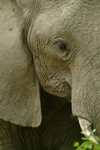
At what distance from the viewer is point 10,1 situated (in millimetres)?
3801

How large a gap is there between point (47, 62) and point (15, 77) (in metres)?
0.29

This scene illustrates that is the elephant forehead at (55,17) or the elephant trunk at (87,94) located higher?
the elephant forehead at (55,17)

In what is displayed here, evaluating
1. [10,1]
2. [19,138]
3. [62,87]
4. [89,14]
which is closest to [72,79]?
[62,87]

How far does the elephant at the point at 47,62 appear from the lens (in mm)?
3340

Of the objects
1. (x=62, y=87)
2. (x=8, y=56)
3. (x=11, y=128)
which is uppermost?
(x=8, y=56)

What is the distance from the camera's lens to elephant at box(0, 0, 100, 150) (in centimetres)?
334

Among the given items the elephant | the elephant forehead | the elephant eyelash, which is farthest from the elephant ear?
the elephant eyelash

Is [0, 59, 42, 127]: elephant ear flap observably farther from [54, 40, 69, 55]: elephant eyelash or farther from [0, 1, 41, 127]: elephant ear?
[54, 40, 69, 55]: elephant eyelash

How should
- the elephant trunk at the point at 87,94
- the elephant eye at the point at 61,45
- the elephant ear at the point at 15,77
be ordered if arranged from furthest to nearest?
the elephant ear at the point at 15,77 < the elephant eye at the point at 61,45 < the elephant trunk at the point at 87,94

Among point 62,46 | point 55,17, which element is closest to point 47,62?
point 62,46

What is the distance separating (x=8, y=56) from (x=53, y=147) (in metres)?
1.25

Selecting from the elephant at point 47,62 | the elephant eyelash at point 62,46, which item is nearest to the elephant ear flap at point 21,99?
the elephant at point 47,62

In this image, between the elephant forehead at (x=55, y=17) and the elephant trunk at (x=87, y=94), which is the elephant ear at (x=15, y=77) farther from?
the elephant trunk at (x=87, y=94)

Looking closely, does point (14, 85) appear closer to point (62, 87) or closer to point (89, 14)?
point (62, 87)
